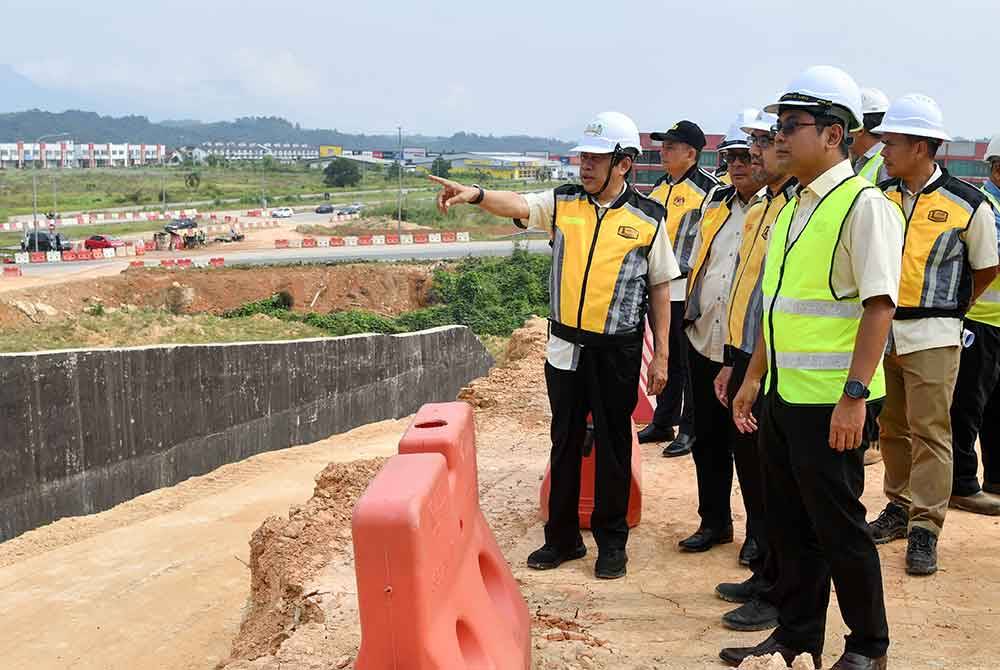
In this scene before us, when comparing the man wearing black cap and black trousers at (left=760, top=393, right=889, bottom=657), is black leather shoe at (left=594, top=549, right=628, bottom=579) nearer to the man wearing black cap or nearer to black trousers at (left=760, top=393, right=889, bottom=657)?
black trousers at (left=760, top=393, right=889, bottom=657)

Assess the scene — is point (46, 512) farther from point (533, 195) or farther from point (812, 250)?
point (812, 250)

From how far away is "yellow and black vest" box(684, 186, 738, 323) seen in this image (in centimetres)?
596

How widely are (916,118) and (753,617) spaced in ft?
8.59

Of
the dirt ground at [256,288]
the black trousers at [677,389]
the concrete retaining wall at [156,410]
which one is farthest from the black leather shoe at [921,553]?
the dirt ground at [256,288]

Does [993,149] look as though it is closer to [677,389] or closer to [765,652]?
[677,389]

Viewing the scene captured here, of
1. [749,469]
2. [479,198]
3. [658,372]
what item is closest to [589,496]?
[658,372]

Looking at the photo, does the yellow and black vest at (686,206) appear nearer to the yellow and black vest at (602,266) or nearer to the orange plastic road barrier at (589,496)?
the orange plastic road barrier at (589,496)

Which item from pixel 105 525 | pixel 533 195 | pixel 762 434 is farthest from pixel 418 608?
pixel 105 525

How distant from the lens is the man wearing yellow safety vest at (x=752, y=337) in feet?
16.4

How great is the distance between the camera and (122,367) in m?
11.6

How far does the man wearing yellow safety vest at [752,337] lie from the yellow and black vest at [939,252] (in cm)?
90

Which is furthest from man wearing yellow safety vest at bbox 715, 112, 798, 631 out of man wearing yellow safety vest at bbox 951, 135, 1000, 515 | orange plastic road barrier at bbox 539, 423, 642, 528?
man wearing yellow safety vest at bbox 951, 135, 1000, 515

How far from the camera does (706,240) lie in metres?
6.18

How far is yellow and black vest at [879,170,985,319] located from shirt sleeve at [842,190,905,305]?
6.19 ft
